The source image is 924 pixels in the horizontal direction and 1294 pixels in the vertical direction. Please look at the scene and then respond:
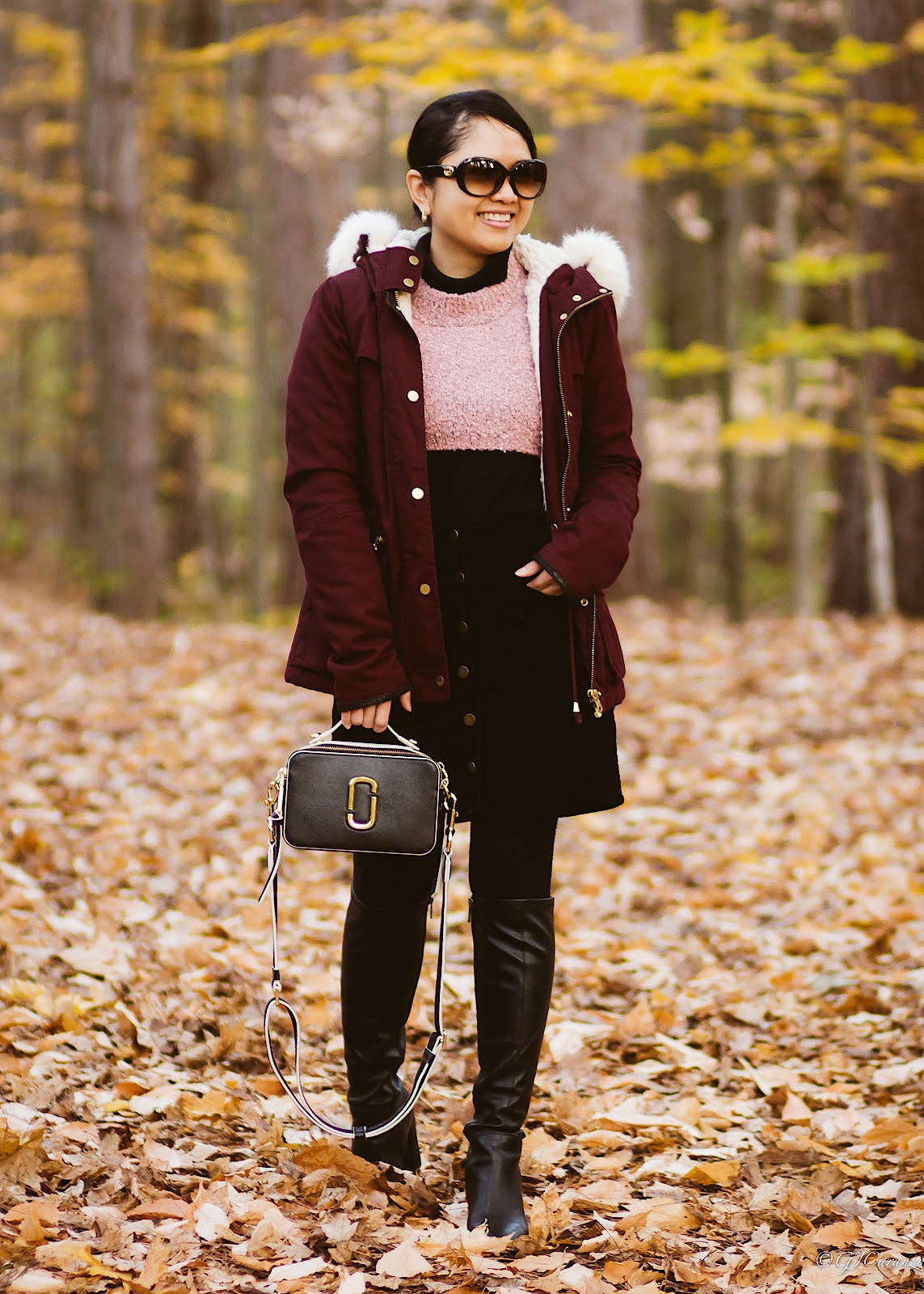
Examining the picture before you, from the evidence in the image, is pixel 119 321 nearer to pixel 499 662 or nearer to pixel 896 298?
pixel 896 298

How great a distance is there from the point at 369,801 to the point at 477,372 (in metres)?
0.92

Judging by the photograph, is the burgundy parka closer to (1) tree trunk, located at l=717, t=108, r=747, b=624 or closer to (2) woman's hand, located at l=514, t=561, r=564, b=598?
(2) woman's hand, located at l=514, t=561, r=564, b=598

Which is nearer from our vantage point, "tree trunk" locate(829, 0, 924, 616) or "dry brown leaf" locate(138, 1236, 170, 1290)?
"dry brown leaf" locate(138, 1236, 170, 1290)

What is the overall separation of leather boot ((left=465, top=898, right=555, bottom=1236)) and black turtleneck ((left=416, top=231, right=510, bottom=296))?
4.34 feet

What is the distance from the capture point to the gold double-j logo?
2891mm

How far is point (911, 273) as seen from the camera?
35.8 feet

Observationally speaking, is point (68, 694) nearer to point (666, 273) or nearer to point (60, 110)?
point (666, 273)

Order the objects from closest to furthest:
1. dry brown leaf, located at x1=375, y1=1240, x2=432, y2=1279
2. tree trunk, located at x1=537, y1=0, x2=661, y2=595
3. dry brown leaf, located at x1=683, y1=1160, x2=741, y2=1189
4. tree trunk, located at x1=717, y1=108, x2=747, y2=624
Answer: dry brown leaf, located at x1=375, y1=1240, x2=432, y2=1279, dry brown leaf, located at x1=683, y1=1160, x2=741, y2=1189, tree trunk, located at x1=537, y1=0, x2=661, y2=595, tree trunk, located at x1=717, y1=108, x2=747, y2=624

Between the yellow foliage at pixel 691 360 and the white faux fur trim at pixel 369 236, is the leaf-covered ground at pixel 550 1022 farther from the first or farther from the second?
the yellow foliage at pixel 691 360

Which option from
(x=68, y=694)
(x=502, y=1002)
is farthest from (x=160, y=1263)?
(x=68, y=694)

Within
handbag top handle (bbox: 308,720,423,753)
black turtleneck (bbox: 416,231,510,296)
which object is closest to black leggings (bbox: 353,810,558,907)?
handbag top handle (bbox: 308,720,423,753)

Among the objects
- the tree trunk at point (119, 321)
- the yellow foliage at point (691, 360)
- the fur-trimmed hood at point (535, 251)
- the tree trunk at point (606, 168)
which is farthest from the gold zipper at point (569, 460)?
the tree trunk at point (119, 321)

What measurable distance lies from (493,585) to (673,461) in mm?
13317

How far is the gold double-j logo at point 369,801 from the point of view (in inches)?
114
